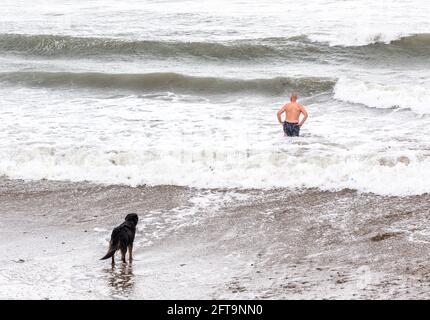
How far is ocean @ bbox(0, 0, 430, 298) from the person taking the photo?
9.37 meters

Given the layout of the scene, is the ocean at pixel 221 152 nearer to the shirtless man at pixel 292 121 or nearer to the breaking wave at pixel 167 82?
the breaking wave at pixel 167 82

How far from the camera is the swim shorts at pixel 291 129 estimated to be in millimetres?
15516

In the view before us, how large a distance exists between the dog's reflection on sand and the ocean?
0.05 m

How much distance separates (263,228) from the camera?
419 inches

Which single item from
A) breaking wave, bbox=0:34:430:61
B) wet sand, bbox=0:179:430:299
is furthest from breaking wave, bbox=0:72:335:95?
wet sand, bbox=0:179:430:299

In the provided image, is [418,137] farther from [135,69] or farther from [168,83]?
[135,69]

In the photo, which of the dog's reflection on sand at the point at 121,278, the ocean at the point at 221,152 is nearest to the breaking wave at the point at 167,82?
the ocean at the point at 221,152

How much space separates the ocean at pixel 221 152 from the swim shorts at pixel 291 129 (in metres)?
0.15

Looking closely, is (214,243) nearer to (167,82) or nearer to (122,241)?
(122,241)

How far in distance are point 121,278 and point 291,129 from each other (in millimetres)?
7439

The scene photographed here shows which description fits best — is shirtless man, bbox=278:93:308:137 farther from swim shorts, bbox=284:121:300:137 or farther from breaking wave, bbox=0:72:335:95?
breaking wave, bbox=0:72:335:95

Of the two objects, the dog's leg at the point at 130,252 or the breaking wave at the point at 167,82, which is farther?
the breaking wave at the point at 167,82

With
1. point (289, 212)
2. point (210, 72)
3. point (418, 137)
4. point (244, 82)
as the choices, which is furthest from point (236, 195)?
point (210, 72)

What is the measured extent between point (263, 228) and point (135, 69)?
15.8 metres
